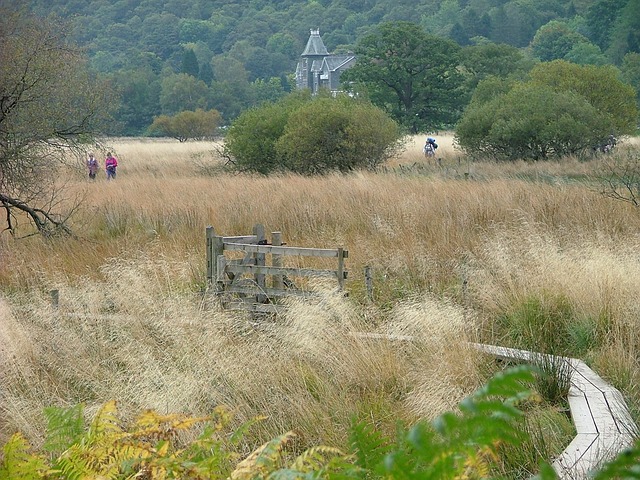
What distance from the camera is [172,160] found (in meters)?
34.2

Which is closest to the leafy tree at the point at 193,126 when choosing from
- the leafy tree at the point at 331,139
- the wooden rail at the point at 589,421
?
the leafy tree at the point at 331,139

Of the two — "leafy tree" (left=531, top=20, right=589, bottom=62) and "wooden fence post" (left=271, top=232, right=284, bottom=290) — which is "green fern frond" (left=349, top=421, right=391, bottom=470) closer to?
"wooden fence post" (left=271, top=232, right=284, bottom=290)

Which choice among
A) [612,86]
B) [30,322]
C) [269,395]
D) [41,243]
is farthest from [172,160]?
[269,395]

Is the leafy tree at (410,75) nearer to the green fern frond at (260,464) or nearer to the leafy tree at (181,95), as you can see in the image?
the leafy tree at (181,95)

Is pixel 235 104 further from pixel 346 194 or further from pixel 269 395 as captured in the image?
pixel 269 395

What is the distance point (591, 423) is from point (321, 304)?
3.97 m

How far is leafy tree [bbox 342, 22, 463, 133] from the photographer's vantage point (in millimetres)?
52375

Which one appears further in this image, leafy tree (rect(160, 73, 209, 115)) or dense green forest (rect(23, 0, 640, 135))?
leafy tree (rect(160, 73, 209, 115))

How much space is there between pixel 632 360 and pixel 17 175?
34.4 feet

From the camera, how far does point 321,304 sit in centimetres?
966

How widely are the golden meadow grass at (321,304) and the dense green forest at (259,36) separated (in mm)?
29265

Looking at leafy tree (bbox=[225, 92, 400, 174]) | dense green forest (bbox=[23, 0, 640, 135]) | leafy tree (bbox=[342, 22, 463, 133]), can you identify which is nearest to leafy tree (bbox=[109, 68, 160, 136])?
dense green forest (bbox=[23, 0, 640, 135])

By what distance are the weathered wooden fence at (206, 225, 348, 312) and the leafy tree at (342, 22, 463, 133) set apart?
4192 cm

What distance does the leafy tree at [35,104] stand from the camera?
14344mm
